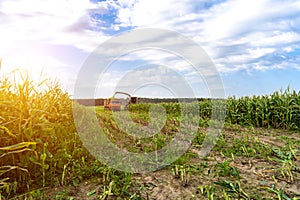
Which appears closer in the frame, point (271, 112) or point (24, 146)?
point (24, 146)

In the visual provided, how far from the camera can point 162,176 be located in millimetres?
3348

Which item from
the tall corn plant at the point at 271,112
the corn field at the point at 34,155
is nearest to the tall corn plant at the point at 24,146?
the corn field at the point at 34,155

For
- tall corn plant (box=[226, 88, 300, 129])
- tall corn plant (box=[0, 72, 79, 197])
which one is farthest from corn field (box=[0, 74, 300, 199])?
tall corn plant (box=[226, 88, 300, 129])

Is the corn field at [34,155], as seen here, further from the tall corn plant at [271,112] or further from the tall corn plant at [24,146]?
the tall corn plant at [271,112]

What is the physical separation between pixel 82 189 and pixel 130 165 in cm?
76

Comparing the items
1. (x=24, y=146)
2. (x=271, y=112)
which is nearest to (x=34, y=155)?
(x=24, y=146)

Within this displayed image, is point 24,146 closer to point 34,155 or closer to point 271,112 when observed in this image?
point 34,155

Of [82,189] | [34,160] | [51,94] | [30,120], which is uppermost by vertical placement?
[51,94]

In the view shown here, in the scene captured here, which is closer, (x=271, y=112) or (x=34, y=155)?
(x=34, y=155)

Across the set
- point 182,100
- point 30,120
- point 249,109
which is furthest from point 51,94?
point 182,100

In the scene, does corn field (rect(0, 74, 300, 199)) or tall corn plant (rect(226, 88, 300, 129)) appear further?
tall corn plant (rect(226, 88, 300, 129))

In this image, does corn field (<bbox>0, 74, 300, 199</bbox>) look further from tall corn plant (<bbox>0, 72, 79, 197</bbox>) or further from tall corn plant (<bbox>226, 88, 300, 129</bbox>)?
tall corn plant (<bbox>226, 88, 300, 129</bbox>)

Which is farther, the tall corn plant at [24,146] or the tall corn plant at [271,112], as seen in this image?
the tall corn plant at [271,112]

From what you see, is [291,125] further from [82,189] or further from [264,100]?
[82,189]
